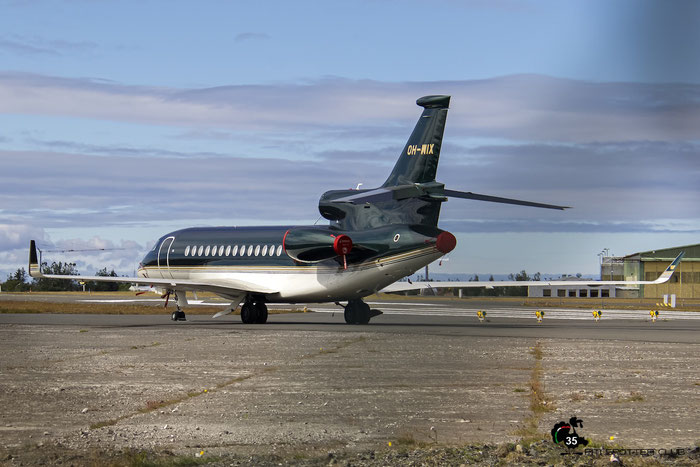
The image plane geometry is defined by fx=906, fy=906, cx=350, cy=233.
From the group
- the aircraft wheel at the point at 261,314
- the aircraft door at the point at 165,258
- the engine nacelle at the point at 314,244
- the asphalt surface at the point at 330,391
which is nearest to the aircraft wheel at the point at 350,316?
the engine nacelle at the point at 314,244

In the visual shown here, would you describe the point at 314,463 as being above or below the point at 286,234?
below

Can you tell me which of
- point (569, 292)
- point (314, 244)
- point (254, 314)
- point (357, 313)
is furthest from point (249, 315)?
point (569, 292)

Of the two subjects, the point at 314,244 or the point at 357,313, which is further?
the point at 357,313

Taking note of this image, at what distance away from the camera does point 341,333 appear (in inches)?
1321

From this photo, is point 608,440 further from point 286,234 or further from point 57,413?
point 286,234

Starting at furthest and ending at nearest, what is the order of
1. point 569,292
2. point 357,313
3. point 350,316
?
point 569,292 < point 350,316 < point 357,313

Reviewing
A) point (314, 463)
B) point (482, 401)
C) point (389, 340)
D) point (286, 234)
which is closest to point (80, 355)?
point (389, 340)

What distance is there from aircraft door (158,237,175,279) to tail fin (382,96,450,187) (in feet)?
56.1

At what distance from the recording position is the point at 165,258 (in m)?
49.3

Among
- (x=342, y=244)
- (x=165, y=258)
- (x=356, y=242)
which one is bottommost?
(x=165, y=258)

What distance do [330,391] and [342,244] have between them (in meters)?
22.2

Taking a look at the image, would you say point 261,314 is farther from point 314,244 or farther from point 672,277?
point 672,277

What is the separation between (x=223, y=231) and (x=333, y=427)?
1386 inches

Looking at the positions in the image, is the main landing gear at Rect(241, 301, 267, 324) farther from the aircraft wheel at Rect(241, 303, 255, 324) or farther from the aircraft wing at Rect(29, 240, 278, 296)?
the aircraft wing at Rect(29, 240, 278, 296)
